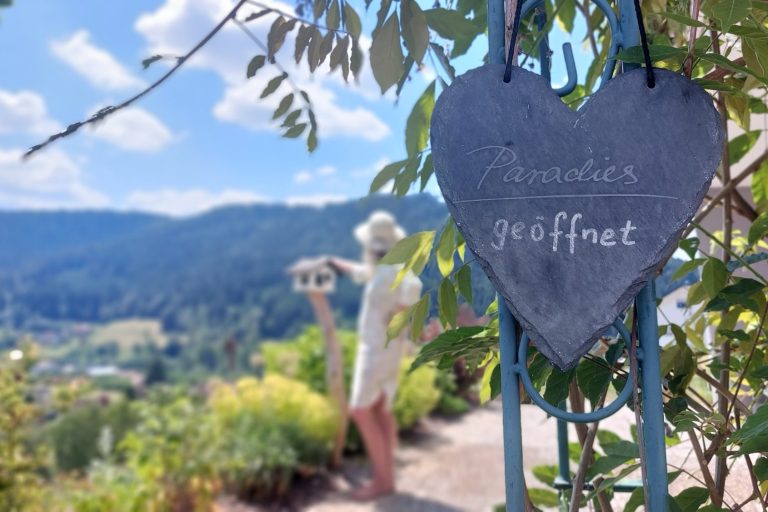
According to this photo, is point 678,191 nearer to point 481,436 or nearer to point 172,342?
point 481,436

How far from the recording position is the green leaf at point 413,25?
19.7 inches

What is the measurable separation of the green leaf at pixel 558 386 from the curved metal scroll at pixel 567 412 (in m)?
0.06

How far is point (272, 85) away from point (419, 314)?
26 cm

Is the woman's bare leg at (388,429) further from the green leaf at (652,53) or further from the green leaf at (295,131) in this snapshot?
the green leaf at (652,53)

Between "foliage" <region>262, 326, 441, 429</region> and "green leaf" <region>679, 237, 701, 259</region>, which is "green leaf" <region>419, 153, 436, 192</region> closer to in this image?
"green leaf" <region>679, 237, 701, 259</region>

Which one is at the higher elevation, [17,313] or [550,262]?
[550,262]

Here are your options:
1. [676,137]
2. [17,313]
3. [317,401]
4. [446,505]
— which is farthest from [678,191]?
[17,313]

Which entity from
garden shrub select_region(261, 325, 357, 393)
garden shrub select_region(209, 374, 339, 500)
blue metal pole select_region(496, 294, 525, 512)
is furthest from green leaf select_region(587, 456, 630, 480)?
garden shrub select_region(261, 325, 357, 393)

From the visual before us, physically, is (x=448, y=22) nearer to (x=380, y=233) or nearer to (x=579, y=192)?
(x=579, y=192)

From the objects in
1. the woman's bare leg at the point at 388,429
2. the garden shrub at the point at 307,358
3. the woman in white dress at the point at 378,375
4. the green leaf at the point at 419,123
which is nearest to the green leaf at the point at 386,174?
the green leaf at the point at 419,123

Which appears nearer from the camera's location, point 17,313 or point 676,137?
point 676,137

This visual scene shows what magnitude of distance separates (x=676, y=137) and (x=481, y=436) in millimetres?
4531

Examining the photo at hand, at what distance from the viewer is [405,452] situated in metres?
4.41

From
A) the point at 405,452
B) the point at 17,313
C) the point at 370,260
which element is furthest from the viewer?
the point at 17,313
